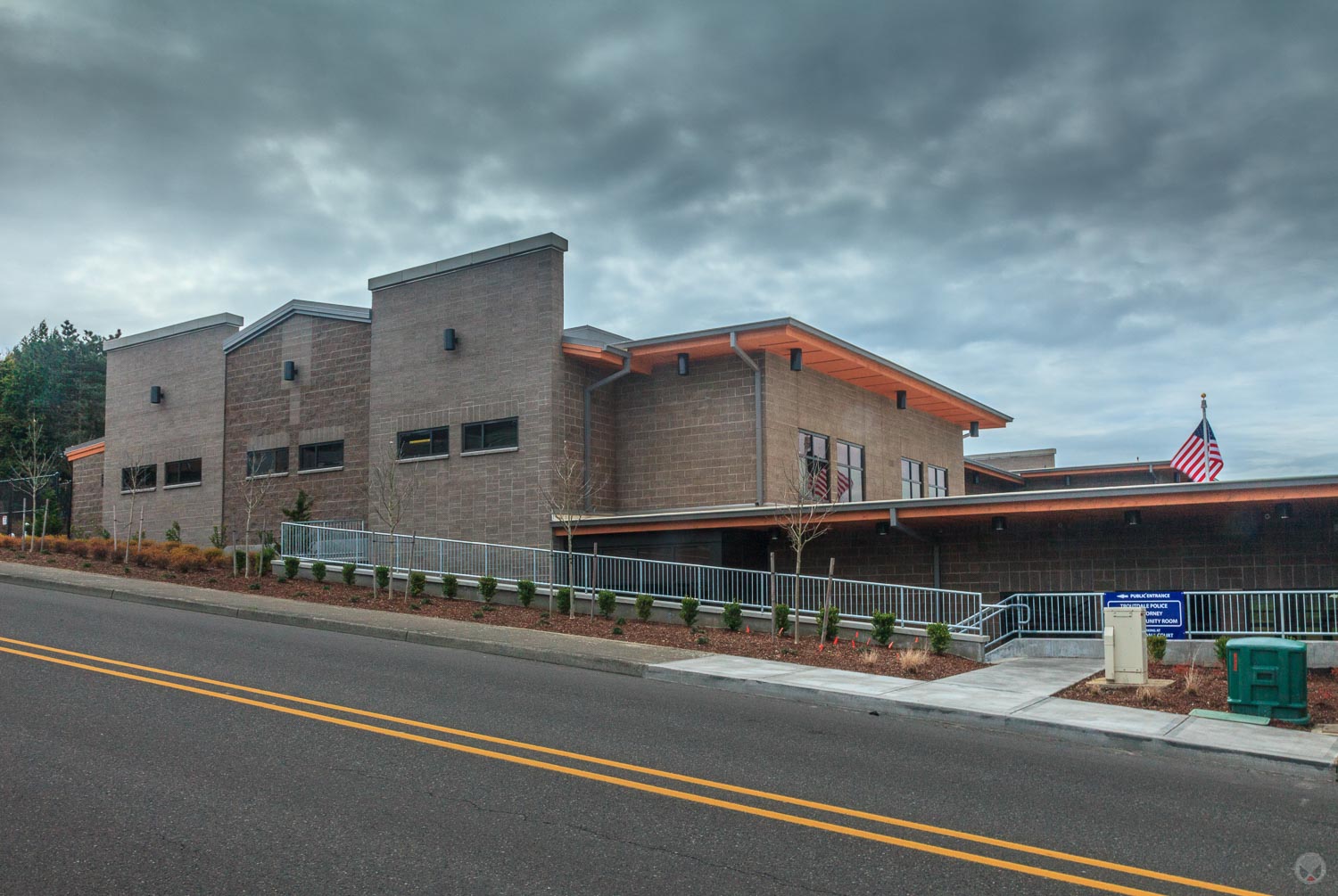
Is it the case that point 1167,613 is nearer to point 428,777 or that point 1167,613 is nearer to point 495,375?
point 428,777

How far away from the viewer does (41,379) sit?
64750mm

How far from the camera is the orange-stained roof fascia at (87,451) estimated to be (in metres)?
38.5

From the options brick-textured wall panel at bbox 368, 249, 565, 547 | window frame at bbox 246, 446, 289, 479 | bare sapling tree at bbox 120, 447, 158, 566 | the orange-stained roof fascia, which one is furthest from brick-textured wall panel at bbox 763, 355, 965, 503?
the orange-stained roof fascia

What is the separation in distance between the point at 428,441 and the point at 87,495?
18.7m

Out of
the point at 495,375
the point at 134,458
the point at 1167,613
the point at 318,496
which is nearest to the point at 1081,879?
the point at 1167,613

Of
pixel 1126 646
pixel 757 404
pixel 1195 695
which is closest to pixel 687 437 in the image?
pixel 757 404

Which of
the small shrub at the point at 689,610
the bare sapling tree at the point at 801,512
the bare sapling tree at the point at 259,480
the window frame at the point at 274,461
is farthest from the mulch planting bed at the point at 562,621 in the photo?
the window frame at the point at 274,461

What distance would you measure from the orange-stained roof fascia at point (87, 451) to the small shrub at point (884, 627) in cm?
3072

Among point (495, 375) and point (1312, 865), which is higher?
point (495, 375)

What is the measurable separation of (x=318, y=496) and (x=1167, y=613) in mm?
22943

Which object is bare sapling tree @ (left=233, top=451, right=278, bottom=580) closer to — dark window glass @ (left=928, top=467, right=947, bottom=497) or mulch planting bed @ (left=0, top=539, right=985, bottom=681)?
mulch planting bed @ (left=0, top=539, right=985, bottom=681)

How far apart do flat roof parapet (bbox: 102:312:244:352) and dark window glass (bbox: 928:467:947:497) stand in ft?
76.9

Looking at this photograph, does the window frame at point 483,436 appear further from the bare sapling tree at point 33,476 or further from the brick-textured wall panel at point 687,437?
the bare sapling tree at point 33,476

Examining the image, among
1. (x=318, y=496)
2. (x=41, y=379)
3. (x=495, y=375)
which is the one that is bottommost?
(x=318, y=496)
